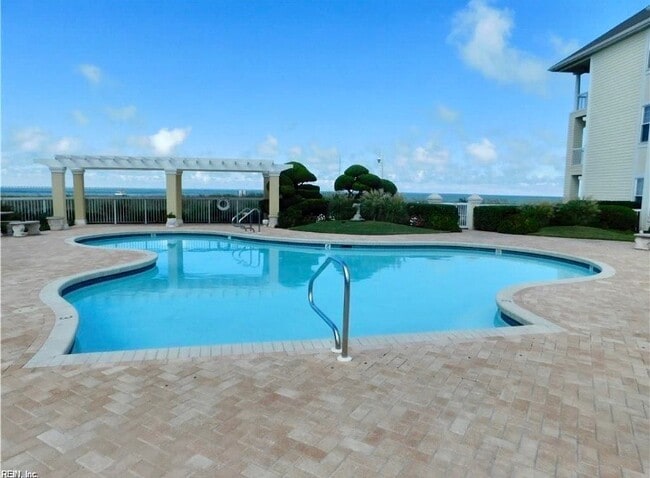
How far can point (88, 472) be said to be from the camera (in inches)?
94.1

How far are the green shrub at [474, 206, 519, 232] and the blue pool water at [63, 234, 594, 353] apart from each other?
4.77 m

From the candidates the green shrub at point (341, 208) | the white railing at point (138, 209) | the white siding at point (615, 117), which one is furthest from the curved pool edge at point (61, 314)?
the white siding at point (615, 117)

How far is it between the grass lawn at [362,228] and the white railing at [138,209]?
428 cm

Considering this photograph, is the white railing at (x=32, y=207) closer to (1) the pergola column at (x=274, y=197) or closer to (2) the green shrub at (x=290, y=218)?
(1) the pergola column at (x=274, y=197)

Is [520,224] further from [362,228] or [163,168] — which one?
[163,168]

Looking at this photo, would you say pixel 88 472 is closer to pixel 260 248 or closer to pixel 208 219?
pixel 260 248

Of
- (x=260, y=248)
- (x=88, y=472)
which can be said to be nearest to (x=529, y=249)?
(x=260, y=248)

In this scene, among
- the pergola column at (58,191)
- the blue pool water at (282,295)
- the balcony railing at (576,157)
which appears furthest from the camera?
the balcony railing at (576,157)

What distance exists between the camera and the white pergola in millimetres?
17469

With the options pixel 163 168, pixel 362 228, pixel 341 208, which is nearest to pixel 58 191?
pixel 163 168

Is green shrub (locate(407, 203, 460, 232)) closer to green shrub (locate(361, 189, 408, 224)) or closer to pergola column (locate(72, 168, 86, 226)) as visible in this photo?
green shrub (locate(361, 189, 408, 224))

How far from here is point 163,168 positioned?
59.5 feet

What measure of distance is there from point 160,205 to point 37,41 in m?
8.48

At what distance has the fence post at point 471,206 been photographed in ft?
62.7
